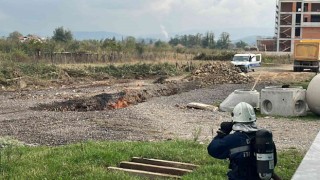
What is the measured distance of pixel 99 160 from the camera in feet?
26.6

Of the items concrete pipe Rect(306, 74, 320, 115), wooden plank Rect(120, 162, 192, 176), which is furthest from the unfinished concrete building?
wooden plank Rect(120, 162, 192, 176)

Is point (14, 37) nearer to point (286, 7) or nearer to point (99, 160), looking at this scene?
point (286, 7)

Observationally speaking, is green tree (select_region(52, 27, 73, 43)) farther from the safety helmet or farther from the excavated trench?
the safety helmet

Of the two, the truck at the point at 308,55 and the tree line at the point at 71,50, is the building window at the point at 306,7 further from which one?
the truck at the point at 308,55

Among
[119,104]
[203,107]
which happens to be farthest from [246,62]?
[203,107]

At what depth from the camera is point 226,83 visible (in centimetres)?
3291

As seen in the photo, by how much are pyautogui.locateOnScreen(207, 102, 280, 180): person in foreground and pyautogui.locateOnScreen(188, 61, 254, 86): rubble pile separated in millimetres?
27017

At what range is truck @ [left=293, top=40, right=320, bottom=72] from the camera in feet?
141

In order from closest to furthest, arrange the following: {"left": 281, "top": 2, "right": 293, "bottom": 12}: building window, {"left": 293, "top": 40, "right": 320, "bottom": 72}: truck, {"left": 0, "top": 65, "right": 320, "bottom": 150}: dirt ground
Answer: {"left": 0, "top": 65, "right": 320, "bottom": 150}: dirt ground < {"left": 293, "top": 40, "right": 320, "bottom": 72}: truck < {"left": 281, "top": 2, "right": 293, "bottom": 12}: building window

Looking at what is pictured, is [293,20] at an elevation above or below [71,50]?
above

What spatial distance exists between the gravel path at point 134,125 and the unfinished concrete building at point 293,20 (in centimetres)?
6624

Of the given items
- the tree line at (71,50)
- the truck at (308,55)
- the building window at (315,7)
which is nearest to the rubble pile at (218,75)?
the truck at (308,55)

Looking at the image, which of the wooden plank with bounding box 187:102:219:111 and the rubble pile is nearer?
the wooden plank with bounding box 187:102:219:111

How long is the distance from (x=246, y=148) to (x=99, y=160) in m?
3.98
